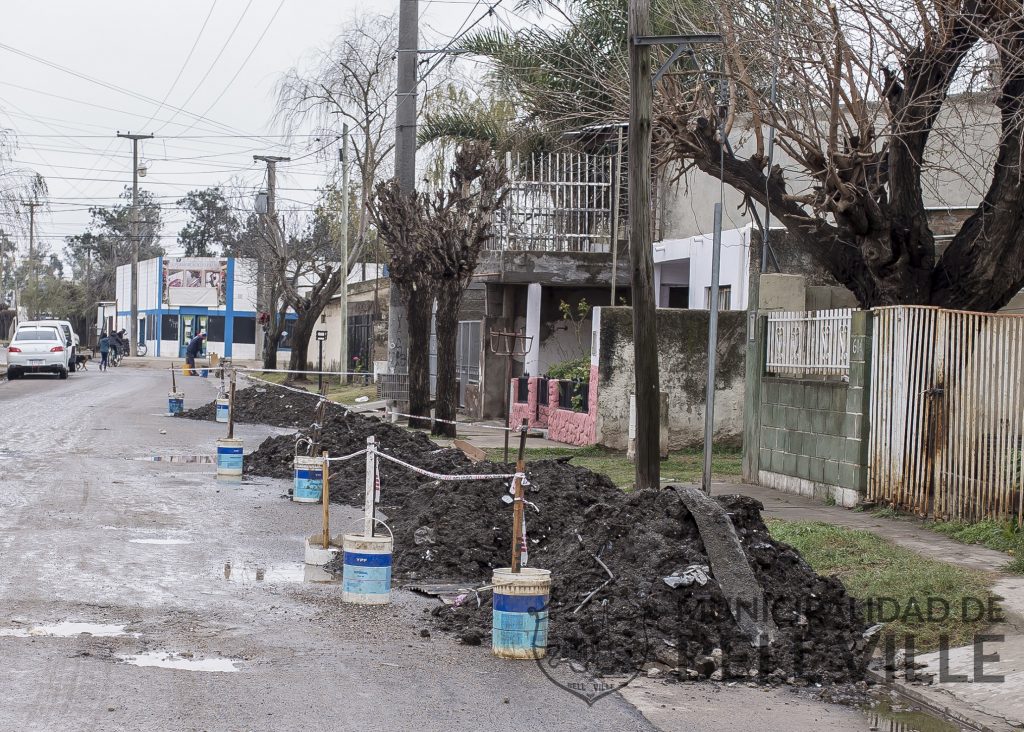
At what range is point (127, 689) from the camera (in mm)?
6750

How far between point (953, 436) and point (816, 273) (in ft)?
33.7

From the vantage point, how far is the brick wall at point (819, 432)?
45.2 ft

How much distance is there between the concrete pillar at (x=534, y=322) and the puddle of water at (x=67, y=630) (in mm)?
19343

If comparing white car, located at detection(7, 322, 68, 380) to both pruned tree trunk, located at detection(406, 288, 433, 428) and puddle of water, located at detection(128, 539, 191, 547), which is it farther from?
puddle of water, located at detection(128, 539, 191, 547)

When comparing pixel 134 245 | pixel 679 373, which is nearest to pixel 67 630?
pixel 679 373

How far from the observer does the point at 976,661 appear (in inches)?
307

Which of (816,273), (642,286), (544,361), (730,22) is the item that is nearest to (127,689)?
(642,286)

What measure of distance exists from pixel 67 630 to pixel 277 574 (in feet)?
8.37

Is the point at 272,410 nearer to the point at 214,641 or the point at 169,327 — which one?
the point at 214,641

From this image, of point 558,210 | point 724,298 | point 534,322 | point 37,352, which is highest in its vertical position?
point 558,210

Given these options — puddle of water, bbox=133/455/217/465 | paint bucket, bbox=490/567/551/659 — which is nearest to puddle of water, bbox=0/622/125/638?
paint bucket, bbox=490/567/551/659

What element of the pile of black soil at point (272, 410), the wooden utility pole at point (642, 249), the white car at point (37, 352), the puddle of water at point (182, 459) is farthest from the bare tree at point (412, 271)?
the white car at point (37, 352)

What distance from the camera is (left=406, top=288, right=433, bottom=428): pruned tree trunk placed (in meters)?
25.3

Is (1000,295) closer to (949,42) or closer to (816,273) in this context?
(949,42)
